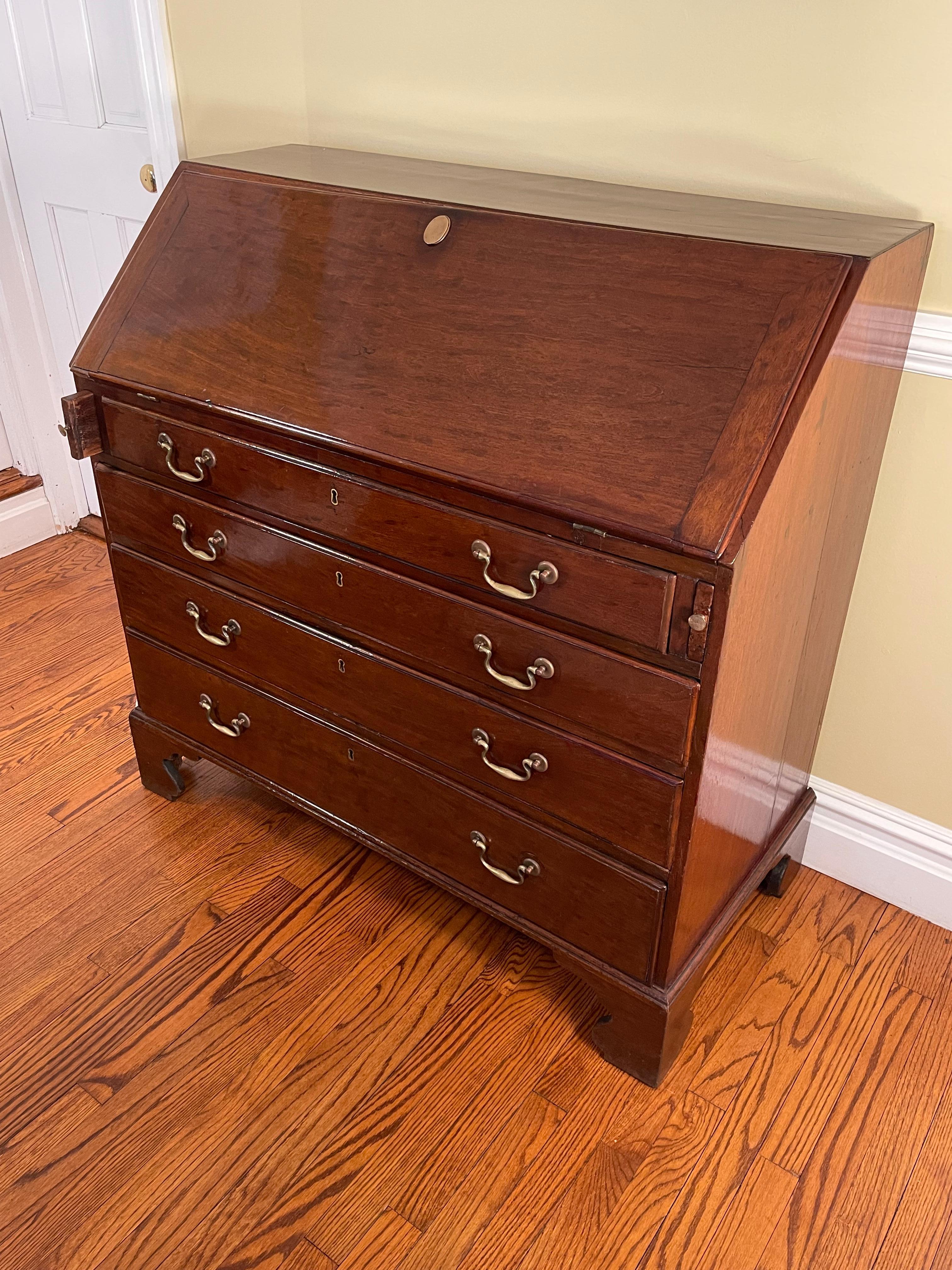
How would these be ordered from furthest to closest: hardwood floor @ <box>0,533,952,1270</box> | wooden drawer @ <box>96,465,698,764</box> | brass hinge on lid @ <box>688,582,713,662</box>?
hardwood floor @ <box>0,533,952,1270</box>, wooden drawer @ <box>96,465,698,764</box>, brass hinge on lid @ <box>688,582,713,662</box>

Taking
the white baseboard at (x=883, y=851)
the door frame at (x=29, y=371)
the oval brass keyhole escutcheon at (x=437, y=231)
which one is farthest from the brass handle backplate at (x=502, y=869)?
the door frame at (x=29, y=371)

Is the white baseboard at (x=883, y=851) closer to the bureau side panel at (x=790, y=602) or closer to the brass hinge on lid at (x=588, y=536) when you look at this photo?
the bureau side panel at (x=790, y=602)

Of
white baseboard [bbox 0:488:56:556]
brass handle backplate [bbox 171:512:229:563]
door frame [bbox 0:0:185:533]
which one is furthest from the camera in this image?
white baseboard [bbox 0:488:56:556]

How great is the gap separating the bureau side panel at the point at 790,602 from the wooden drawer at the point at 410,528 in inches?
4.3

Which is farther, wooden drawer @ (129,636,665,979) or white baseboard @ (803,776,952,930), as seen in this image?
white baseboard @ (803,776,952,930)

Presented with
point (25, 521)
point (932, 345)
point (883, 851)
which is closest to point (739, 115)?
point (932, 345)

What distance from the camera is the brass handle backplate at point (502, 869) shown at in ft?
4.49

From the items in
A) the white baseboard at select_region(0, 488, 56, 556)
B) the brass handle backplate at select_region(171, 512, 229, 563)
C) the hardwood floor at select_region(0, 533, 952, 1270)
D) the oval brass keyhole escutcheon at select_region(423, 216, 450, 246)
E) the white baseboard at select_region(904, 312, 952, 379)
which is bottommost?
the hardwood floor at select_region(0, 533, 952, 1270)

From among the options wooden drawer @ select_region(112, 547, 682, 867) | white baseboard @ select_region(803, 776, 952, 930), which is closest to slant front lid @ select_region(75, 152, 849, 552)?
wooden drawer @ select_region(112, 547, 682, 867)

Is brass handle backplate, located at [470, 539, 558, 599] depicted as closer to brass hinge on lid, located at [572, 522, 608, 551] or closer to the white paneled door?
brass hinge on lid, located at [572, 522, 608, 551]

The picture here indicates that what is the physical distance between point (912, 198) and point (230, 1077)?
149cm

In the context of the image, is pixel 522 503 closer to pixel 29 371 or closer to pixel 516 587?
pixel 516 587

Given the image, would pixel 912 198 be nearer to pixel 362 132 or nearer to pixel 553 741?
pixel 553 741

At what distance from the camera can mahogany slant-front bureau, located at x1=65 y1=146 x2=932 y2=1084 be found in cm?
107
